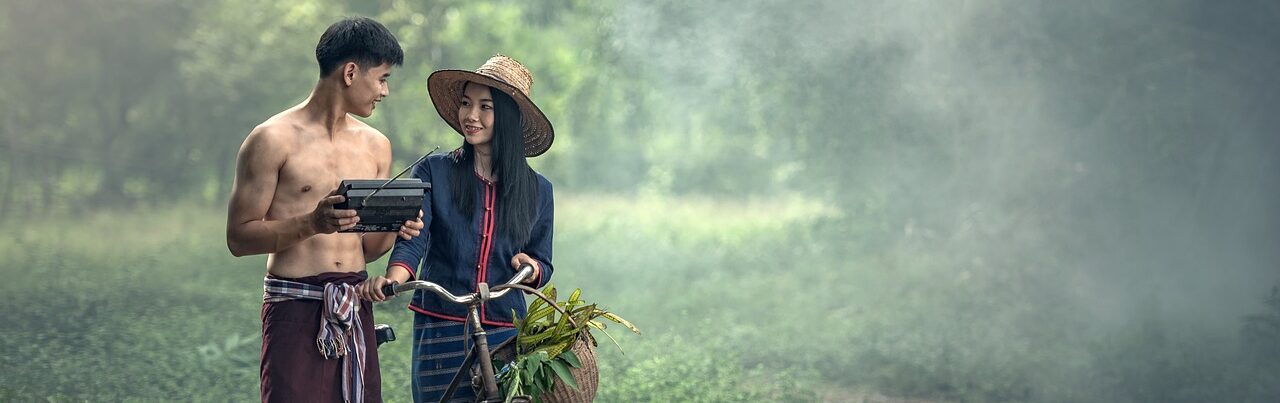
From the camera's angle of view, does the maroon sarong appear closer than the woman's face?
Yes

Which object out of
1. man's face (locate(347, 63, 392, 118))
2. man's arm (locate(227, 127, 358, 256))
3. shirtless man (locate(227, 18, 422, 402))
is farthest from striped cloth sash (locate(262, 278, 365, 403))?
man's face (locate(347, 63, 392, 118))

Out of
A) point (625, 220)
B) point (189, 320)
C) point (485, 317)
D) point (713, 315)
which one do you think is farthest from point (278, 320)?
point (625, 220)

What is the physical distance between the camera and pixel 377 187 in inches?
109

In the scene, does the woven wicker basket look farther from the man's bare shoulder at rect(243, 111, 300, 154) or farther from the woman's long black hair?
the man's bare shoulder at rect(243, 111, 300, 154)

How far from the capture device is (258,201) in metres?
3.06

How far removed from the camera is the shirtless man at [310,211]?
3066 mm

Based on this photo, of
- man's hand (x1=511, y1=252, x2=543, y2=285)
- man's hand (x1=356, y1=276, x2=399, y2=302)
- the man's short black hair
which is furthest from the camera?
man's hand (x1=511, y1=252, x2=543, y2=285)

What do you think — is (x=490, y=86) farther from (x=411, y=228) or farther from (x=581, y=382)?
(x=581, y=382)

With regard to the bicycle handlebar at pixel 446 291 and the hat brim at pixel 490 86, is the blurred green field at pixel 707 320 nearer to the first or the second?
the hat brim at pixel 490 86

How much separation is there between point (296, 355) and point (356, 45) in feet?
2.61

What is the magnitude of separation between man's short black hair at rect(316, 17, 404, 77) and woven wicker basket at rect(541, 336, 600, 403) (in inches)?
33.9

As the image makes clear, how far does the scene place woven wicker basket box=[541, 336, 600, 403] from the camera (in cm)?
295

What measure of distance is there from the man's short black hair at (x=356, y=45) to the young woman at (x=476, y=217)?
22 cm

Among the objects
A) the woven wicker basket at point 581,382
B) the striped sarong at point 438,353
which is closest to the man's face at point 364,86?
the striped sarong at point 438,353
